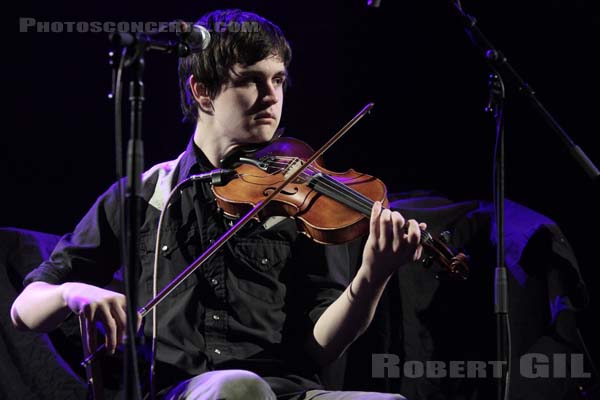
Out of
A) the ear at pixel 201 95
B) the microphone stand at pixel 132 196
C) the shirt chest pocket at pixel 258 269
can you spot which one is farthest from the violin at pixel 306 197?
the microphone stand at pixel 132 196

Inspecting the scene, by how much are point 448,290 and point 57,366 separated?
1254mm

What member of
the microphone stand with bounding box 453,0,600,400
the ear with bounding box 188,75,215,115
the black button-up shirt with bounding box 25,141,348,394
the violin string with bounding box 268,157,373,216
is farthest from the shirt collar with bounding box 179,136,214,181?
the microphone stand with bounding box 453,0,600,400

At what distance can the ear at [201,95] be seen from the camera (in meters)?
2.30

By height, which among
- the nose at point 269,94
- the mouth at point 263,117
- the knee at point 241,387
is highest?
the nose at point 269,94

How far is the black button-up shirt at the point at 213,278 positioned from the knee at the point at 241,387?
31cm

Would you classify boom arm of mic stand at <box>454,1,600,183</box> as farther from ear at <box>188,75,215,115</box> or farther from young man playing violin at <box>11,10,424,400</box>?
ear at <box>188,75,215,115</box>

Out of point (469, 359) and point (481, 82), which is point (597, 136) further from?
point (469, 359)

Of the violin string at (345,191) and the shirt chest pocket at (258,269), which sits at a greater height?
the violin string at (345,191)

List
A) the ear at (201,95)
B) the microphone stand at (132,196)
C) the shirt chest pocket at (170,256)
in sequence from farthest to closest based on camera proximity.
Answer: the ear at (201,95)
the shirt chest pocket at (170,256)
the microphone stand at (132,196)

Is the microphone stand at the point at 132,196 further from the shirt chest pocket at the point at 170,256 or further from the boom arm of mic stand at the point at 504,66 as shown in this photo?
the boom arm of mic stand at the point at 504,66

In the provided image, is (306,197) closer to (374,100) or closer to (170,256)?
(170,256)

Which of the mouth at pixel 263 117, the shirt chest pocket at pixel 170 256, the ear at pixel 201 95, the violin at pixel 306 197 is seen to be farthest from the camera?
the ear at pixel 201 95

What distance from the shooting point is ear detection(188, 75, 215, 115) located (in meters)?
2.30

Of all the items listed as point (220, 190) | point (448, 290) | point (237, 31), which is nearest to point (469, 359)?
point (448, 290)
